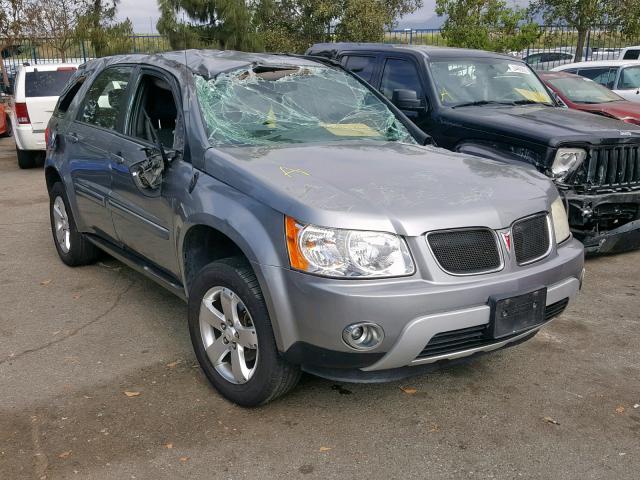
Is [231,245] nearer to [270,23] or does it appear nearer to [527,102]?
[527,102]

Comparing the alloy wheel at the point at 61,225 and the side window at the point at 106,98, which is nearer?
the side window at the point at 106,98

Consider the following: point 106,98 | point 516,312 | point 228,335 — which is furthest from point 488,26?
point 228,335

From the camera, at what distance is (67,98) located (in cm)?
595

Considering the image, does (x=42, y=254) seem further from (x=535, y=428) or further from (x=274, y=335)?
(x=535, y=428)

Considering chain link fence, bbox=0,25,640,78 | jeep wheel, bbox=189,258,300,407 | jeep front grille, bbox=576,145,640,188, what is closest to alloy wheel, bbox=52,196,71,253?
jeep wheel, bbox=189,258,300,407

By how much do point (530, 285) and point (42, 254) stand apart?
475cm

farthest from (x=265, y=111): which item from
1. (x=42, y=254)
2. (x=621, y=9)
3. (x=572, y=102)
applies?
(x=621, y=9)

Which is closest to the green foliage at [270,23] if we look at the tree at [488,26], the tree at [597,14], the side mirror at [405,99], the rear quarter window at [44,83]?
the tree at [488,26]

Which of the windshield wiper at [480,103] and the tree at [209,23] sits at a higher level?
the tree at [209,23]

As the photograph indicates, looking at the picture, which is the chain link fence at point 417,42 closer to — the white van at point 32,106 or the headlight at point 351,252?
the white van at point 32,106

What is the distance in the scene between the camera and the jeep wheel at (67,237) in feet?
18.8

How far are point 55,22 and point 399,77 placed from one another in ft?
66.6

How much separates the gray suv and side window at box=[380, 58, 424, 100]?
8.17ft

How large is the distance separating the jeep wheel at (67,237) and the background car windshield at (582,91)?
23.2ft
